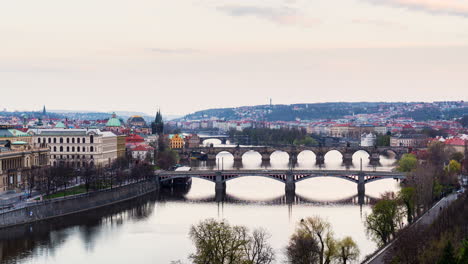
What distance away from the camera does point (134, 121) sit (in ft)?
392

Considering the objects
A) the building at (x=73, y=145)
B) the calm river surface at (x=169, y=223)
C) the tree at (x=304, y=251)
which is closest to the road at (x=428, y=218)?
the tree at (x=304, y=251)

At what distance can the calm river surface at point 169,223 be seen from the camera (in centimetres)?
2769

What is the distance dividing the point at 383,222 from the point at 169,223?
10.6 m

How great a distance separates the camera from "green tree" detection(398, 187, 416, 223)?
30531mm

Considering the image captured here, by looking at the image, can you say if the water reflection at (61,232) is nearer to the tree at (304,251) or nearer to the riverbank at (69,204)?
the riverbank at (69,204)

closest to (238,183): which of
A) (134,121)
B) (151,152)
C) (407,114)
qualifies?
(151,152)

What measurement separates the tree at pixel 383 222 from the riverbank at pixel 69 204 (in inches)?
565

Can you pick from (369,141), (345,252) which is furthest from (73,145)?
(369,141)

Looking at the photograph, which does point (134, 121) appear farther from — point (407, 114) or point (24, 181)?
point (407, 114)

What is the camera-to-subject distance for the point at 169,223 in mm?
34125

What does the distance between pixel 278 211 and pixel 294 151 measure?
4184 cm

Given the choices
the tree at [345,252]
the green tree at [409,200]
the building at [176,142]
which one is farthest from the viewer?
the building at [176,142]

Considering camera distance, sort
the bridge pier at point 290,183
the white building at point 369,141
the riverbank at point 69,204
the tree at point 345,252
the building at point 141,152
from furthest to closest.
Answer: the white building at point 369,141
the building at point 141,152
the bridge pier at point 290,183
the riverbank at point 69,204
the tree at point 345,252

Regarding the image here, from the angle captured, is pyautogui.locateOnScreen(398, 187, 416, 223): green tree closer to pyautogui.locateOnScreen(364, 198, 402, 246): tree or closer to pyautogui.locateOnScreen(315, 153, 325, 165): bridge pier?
pyautogui.locateOnScreen(364, 198, 402, 246): tree
